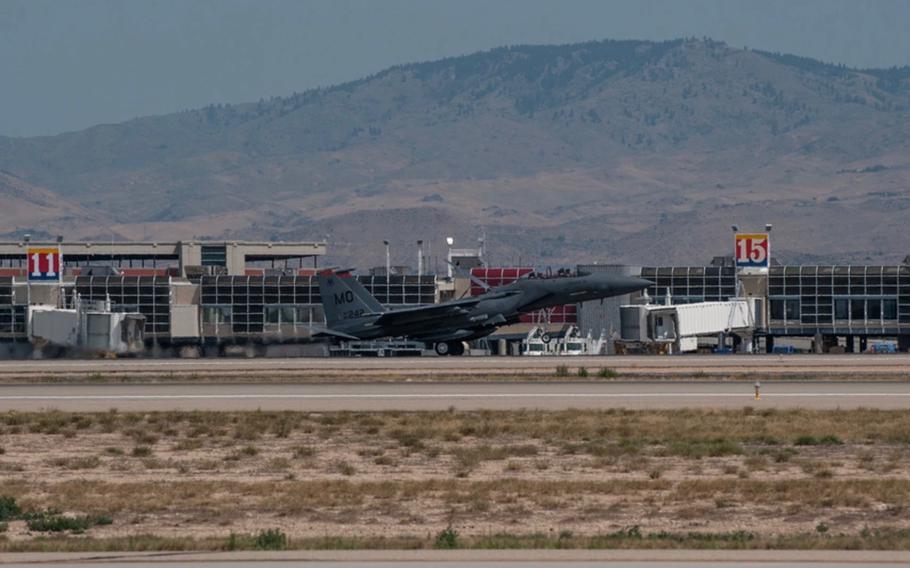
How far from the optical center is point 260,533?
2523cm

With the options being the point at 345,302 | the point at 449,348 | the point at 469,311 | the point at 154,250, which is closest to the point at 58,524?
the point at 469,311

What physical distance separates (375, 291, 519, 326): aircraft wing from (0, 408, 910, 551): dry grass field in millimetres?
38134

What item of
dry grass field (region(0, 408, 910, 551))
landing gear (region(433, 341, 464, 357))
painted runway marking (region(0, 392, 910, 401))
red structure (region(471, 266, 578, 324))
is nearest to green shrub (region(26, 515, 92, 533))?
dry grass field (region(0, 408, 910, 551))

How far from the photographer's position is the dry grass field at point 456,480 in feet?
83.3

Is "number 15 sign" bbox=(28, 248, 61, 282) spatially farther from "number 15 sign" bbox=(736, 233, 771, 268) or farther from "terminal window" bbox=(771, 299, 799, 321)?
"terminal window" bbox=(771, 299, 799, 321)

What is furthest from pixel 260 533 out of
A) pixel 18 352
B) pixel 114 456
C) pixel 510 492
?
pixel 18 352

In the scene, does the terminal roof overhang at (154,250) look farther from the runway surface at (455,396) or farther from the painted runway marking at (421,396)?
the painted runway marking at (421,396)

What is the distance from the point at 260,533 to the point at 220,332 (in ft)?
319

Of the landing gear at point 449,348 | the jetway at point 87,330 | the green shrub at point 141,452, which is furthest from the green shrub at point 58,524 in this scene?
the landing gear at point 449,348

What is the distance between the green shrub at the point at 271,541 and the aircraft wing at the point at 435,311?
188ft

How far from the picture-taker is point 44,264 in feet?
365

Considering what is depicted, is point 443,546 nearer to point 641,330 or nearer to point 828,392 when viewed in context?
point 828,392

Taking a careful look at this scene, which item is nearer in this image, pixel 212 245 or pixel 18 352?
pixel 18 352

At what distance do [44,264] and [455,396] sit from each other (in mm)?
68381
